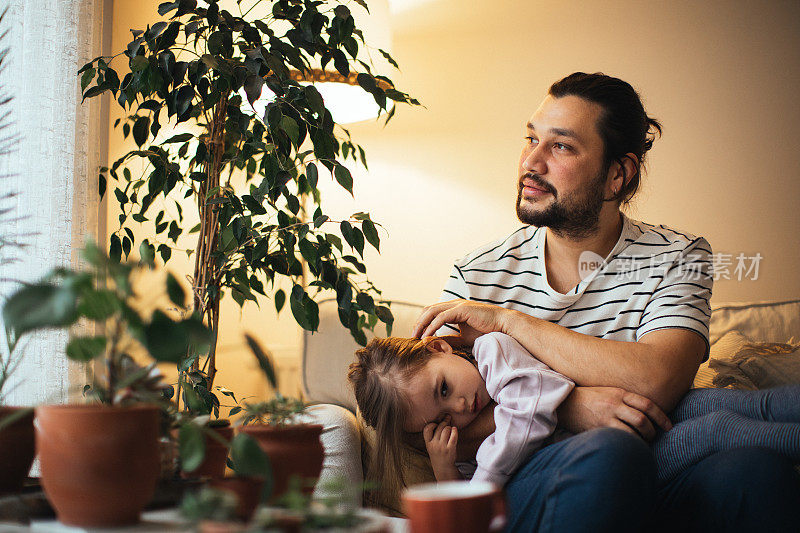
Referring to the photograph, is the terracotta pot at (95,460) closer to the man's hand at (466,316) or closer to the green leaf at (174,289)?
the green leaf at (174,289)

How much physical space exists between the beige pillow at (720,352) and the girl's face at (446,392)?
702 millimetres

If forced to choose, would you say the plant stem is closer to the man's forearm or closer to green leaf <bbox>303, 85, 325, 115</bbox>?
green leaf <bbox>303, 85, 325, 115</bbox>

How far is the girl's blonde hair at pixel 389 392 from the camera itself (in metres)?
1.38

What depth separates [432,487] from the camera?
661 mm

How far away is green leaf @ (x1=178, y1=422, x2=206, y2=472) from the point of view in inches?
25.8

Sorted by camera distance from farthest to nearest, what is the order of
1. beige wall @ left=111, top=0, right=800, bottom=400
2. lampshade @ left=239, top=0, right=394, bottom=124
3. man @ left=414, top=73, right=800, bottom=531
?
beige wall @ left=111, top=0, right=800, bottom=400 < lampshade @ left=239, top=0, right=394, bottom=124 < man @ left=414, top=73, right=800, bottom=531

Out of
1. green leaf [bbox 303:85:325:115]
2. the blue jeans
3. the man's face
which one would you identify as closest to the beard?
the man's face

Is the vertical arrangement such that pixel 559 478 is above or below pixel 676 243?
below

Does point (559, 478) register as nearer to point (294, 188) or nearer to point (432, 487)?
point (432, 487)

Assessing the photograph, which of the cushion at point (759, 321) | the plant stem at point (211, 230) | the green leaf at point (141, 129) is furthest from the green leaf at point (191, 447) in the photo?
the cushion at point (759, 321)

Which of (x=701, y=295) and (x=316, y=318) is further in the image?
(x=316, y=318)

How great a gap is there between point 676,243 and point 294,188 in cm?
143

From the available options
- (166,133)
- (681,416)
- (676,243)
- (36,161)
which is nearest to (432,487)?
(681,416)

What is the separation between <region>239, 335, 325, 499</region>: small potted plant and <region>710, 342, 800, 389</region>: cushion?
1.20 metres
